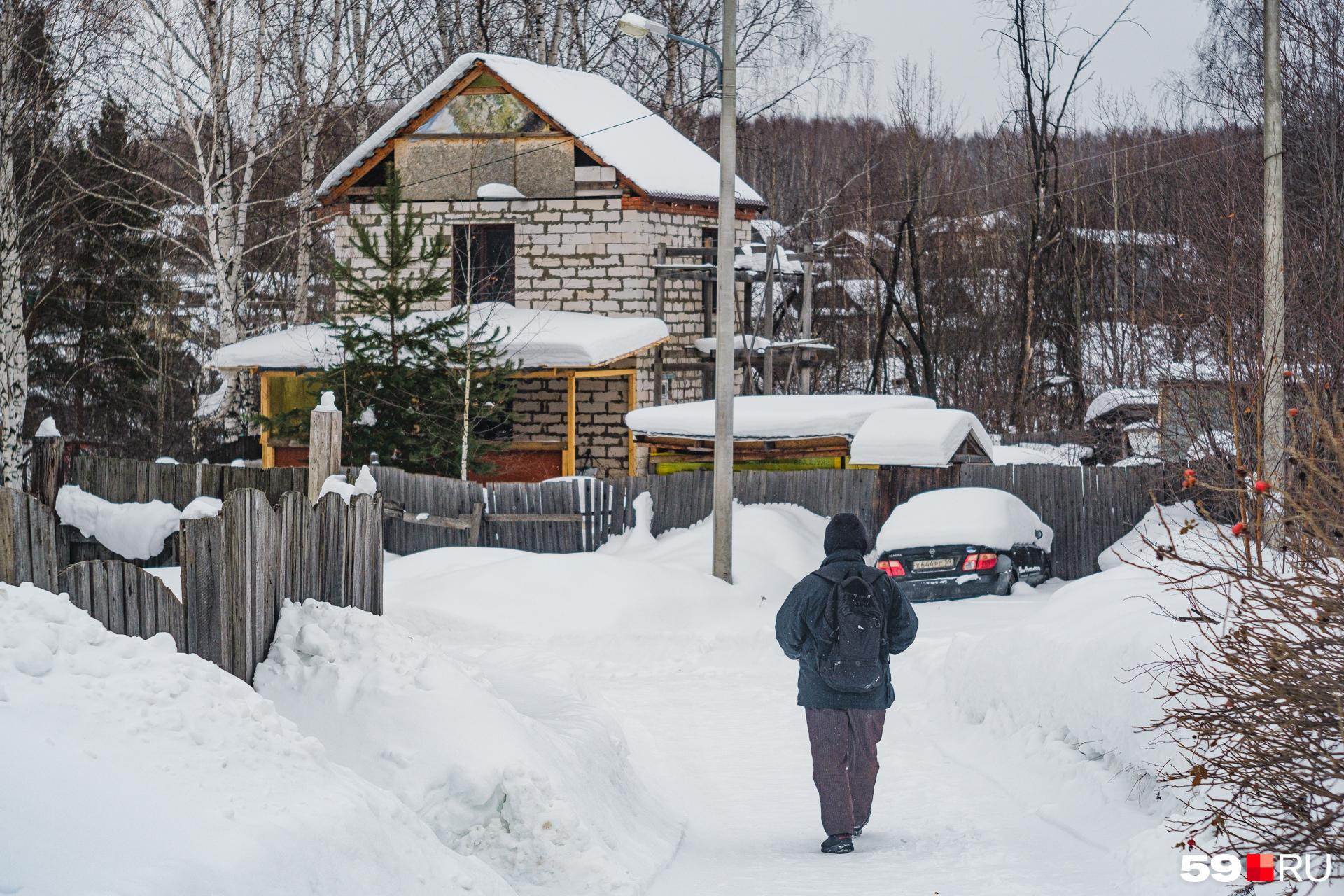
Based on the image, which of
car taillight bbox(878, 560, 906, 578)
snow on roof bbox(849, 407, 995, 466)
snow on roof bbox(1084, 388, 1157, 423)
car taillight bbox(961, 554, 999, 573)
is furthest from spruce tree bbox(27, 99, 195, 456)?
car taillight bbox(961, 554, 999, 573)

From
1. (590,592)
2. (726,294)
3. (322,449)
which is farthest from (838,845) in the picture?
(322,449)

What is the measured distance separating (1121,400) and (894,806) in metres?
13.4

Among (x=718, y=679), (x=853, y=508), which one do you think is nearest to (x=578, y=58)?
(x=853, y=508)

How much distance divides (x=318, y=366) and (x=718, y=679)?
12355mm

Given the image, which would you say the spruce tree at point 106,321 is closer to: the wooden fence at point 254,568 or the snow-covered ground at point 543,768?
the snow-covered ground at point 543,768

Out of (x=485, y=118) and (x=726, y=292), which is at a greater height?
(x=485, y=118)

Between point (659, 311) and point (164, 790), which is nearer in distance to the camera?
point (164, 790)

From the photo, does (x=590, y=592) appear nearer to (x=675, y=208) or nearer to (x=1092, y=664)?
(x=1092, y=664)

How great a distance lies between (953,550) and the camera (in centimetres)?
1489

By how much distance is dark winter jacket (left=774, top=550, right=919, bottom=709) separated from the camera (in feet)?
22.7

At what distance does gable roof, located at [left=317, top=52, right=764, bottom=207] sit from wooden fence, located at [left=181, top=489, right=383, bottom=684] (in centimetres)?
1786

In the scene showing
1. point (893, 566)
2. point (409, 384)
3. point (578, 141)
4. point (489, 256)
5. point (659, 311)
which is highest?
point (578, 141)

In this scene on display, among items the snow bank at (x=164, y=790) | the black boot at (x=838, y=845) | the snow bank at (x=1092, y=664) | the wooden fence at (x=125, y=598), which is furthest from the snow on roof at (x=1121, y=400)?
the snow bank at (x=164, y=790)

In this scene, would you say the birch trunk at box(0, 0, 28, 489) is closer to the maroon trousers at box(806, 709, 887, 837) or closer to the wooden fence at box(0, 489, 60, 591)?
the wooden fence at box(0, 489, 60, 591)
